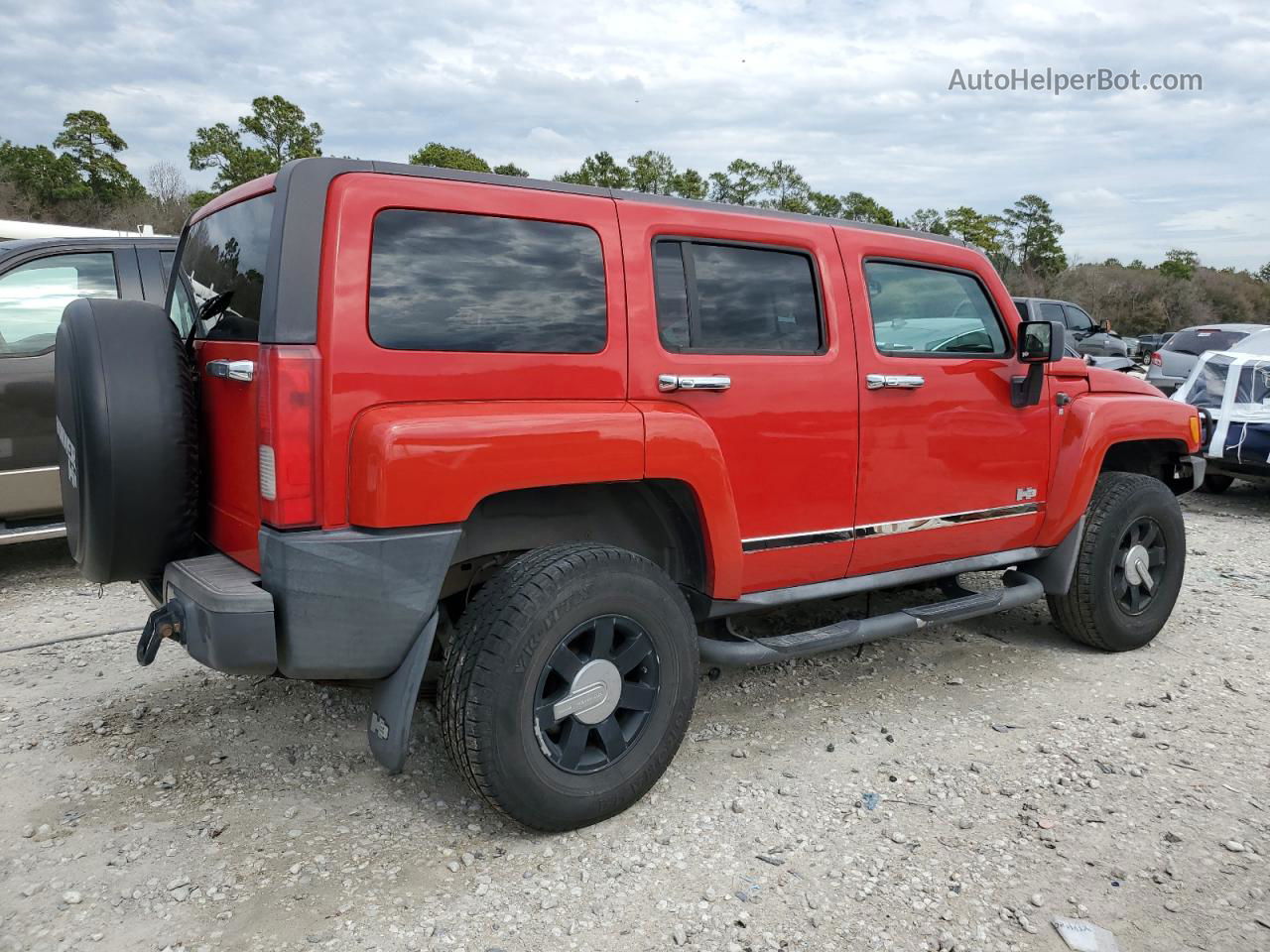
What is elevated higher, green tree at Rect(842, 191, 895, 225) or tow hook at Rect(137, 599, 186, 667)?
green tree at Rect(842, 191, 895, 225)

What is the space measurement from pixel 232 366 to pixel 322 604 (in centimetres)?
70

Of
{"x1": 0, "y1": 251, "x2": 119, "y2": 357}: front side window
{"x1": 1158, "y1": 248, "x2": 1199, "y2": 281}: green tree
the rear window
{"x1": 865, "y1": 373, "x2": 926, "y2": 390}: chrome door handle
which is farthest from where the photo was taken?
{"x1": 1158, "y1": 248, "x2": 1199, "y2": 281}: green tree

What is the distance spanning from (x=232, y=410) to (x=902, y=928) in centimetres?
230

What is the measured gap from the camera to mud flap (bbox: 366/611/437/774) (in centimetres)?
260

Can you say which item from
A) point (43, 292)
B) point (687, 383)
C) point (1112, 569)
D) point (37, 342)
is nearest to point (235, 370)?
point (687, 383)

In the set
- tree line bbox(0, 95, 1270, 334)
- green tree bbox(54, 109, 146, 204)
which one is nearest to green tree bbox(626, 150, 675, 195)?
tree line bbox(0, 95, 1270, 334)

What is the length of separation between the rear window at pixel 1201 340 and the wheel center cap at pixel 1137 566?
8998 mm

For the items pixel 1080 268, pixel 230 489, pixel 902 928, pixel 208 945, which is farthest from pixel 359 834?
pixel 1080 268

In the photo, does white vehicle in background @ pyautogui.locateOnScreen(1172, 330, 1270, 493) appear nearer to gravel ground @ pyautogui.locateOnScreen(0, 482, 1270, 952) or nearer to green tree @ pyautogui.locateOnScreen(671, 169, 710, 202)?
gravel ground @ pyautogui.locateOnScreen(0, 482, 1270, 952)

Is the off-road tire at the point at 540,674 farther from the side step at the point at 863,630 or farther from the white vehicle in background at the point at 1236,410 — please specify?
the white vehicle in background at the point at 1236,410

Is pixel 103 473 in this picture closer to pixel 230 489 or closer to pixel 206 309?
pixel 230 489

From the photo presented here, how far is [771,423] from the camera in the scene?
325cm

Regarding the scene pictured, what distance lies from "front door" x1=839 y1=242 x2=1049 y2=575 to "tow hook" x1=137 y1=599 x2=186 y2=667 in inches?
90.3

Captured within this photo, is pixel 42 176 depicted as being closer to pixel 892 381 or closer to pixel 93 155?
pixel 93 155
